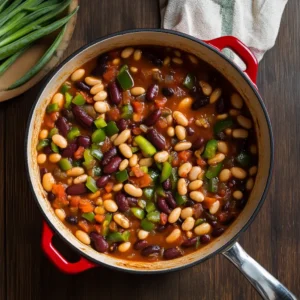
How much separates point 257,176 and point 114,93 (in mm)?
501

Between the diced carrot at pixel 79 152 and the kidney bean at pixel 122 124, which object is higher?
the kidney bean at pixel 122 124

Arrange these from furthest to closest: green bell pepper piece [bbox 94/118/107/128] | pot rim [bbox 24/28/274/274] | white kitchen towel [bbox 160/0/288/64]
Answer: white kitchen towel [bbox 160/0/288/64], green bell pepper piece [bbox 94/118/107/128], pot rim [bbox 24/28/274/274]

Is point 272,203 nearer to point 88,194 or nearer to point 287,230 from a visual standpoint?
point 287,230

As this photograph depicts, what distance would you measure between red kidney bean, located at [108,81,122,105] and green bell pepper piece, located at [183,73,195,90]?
0.66 feet

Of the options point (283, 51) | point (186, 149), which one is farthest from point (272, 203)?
point (283, 51)

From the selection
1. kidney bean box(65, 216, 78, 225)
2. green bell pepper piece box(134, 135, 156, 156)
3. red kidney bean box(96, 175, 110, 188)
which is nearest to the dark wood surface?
kidney bean box(65, 216, 78, 225)

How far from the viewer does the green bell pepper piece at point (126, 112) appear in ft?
6.08

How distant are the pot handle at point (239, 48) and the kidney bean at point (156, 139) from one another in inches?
12.1

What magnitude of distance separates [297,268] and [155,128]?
670 mm

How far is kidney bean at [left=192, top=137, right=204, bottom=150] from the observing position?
6.05 feet

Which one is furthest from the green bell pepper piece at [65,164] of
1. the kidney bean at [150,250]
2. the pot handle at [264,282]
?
the pot handle at [264,282]

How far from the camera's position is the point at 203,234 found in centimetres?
188

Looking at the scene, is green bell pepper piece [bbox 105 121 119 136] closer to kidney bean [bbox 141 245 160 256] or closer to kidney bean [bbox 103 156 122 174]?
kidney bean [bbox 103 156 122 174]

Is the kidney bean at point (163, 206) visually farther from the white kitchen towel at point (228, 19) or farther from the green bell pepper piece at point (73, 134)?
the white kitchen towel at point (228, 19)
